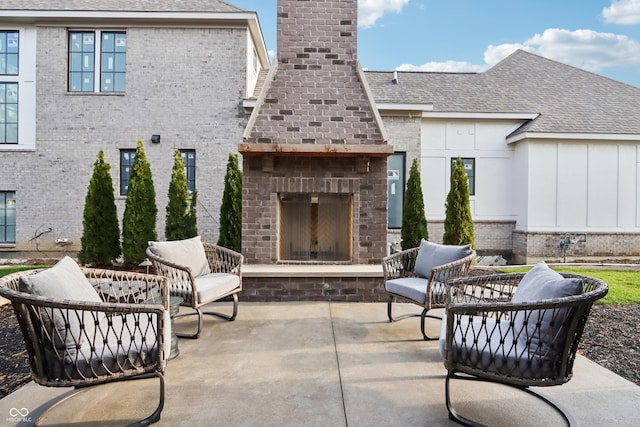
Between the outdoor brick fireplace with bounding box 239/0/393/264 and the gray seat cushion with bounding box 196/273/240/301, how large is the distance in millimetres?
1286

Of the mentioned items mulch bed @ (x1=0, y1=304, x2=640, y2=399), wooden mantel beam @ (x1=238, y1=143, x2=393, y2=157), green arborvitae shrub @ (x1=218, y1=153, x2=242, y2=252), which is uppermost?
wooden mantel beam @ (x1=238, y1=143, x2=393, y2=157)

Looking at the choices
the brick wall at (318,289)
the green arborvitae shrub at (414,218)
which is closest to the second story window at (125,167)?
the brick wall at (318,289)

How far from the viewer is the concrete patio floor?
2359 mm

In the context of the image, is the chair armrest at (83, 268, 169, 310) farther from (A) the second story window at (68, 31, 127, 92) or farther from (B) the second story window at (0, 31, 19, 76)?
(B) the second story window at (0, 31, 19, 76)

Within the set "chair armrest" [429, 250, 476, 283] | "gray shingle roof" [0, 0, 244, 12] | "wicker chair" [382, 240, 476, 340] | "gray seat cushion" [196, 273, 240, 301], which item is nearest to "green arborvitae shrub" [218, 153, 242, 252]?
"gray seat cushion" [196, 273, 240, 301]

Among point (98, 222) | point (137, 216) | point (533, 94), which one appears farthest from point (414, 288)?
point (533, 94)

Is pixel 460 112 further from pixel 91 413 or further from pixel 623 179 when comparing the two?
pixel 91 413

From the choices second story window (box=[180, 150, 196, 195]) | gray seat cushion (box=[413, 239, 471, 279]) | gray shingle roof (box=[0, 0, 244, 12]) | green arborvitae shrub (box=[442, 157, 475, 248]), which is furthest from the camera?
second story window (box=[180, 150, 196, 195])

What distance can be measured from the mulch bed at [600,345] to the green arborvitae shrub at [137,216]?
2.94 metres

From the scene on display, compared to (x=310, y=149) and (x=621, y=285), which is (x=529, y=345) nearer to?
(x=310, y=149)

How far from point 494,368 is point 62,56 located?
1174cm

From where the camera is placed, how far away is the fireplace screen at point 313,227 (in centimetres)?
604

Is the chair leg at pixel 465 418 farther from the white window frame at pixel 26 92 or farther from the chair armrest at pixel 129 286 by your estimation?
the white window frame at pixel 26 92

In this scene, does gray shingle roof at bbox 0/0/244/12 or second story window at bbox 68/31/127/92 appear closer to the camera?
gray shingle roof at bbox 0/0/244/12
